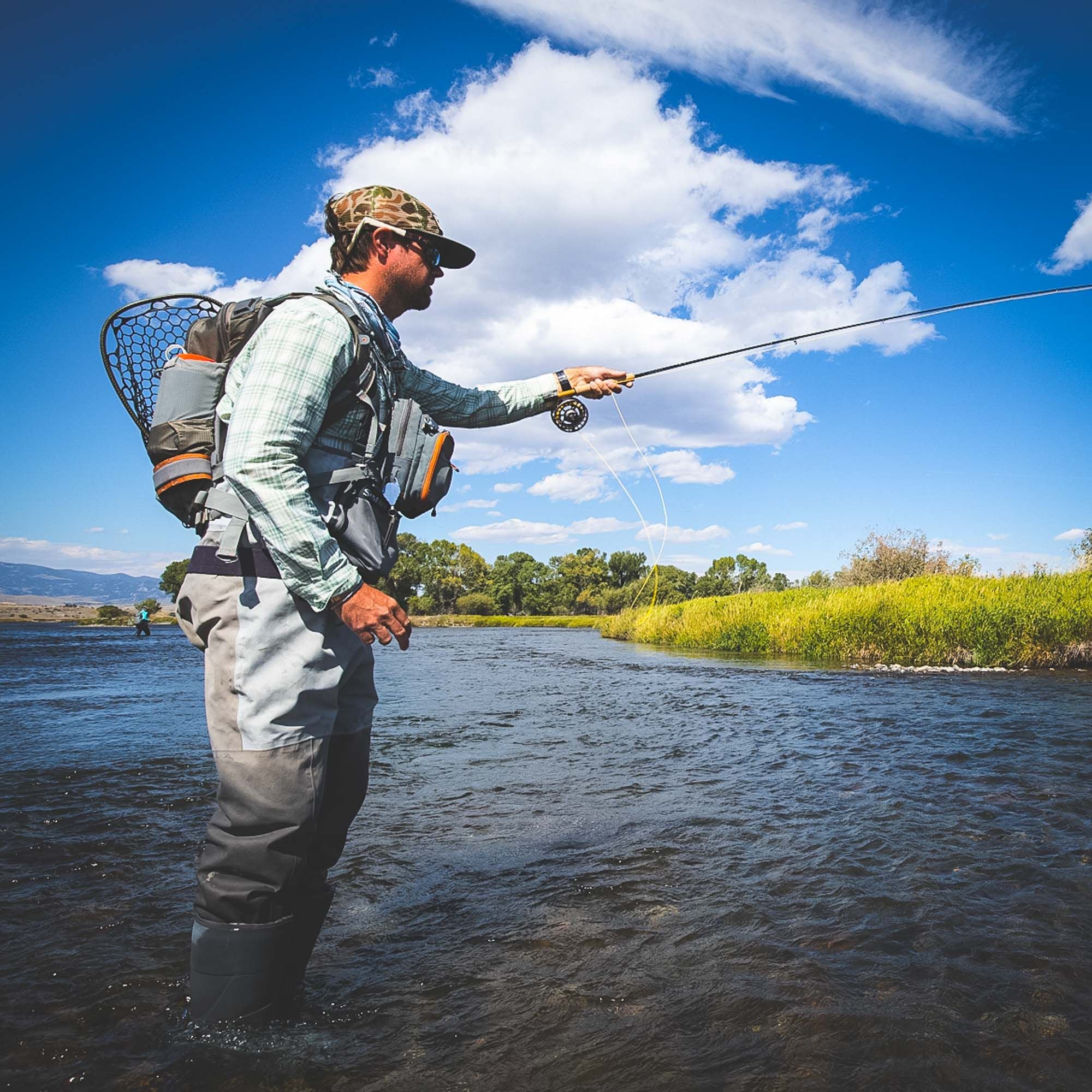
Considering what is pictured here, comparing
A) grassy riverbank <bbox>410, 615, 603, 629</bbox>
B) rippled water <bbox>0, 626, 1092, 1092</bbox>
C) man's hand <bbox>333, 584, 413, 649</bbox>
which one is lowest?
grassy riverbank <bbox>410, 615, 603, 629</bbox>

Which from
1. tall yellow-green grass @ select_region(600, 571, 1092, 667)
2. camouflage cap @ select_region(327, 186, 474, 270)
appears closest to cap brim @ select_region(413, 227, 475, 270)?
camouflage cap @ select_region(327, 186, 474, 270)

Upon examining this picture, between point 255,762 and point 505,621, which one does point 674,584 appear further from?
point 255,762

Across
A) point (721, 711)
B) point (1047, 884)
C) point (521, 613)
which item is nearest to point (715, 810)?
point (1047, 884)

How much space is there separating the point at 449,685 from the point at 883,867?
11.2 m

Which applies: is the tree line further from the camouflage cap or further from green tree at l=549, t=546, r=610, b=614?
the camouflage cap

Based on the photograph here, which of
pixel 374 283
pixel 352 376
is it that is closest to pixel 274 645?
pixel 352 376

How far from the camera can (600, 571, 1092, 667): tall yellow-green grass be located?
15750mm

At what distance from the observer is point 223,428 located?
2432mm

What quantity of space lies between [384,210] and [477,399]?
1.05 meters

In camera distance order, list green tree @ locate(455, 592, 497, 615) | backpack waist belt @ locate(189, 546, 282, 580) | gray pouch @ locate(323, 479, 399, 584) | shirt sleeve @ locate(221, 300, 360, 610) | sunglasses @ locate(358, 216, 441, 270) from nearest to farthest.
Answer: shirt sleeve @ locate(221, 300, 360, 610) < backpack waist belt @ locate(189, 546, 282, 580) < gray pouch @ locate(323, 479, 399, 584) < sunglasses @ locate(358, 216, 441, 270) < green tree @ locate(455, 592, 497, 615)

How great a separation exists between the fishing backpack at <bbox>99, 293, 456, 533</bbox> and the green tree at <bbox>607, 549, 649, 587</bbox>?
116 metres

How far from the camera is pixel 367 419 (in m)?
2.51

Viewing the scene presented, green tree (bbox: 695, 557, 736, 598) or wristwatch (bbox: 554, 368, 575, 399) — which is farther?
green tree (bbox: 695, 557, 736, 598)

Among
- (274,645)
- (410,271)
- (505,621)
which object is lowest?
(505,621)
